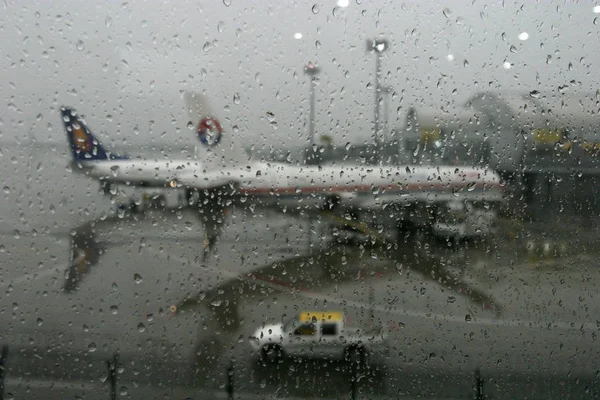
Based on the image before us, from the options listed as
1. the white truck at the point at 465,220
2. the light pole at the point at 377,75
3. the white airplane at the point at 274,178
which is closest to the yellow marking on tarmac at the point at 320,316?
the white airplane at the point at 274,178

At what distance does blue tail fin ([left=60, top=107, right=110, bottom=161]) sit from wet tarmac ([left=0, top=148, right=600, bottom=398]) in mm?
91

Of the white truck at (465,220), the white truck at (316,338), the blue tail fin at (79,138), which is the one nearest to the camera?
the blue tail fin at (79,138)

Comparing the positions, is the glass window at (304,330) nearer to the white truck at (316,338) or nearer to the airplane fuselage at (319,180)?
the white truck at (316,338)

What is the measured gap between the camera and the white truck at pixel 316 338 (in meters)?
1.85

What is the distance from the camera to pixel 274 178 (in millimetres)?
1901

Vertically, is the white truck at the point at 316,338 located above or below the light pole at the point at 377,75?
below

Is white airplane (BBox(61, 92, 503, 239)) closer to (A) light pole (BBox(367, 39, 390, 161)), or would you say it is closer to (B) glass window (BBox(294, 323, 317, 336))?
(A) light pole (BBox(367, 39, 390, 161))

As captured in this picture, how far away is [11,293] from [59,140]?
47 cm

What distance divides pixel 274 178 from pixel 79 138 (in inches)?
23.8

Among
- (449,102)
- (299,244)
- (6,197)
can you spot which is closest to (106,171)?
(6,197)

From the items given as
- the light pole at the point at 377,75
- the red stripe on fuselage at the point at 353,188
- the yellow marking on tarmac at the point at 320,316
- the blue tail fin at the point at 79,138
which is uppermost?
the light pole at the point at 377,75

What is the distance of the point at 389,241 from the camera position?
1.94 metres

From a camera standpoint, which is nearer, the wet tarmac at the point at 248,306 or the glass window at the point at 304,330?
the wet tarmac at the point at 248,306

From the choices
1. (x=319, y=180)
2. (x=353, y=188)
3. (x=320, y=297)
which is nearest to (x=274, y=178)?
(x=319, y=180)
